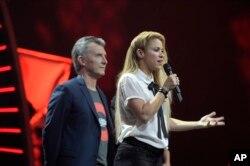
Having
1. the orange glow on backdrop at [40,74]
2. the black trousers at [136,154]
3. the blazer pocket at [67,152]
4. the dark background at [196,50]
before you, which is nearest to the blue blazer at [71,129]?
the blazer pocket at [67,152]

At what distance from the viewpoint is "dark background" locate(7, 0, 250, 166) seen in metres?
3.86

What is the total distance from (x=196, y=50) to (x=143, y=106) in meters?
2.11

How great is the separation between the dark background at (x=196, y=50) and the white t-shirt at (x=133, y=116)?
5.88ft

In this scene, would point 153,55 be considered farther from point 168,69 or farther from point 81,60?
point 81,60

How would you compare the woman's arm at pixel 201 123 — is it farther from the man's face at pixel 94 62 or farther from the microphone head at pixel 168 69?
the man's face at pixel 94 62

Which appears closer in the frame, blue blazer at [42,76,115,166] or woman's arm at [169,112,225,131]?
blue blazer at [42,76,115,166]

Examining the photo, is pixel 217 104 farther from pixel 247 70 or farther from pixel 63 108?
pixel 63 108

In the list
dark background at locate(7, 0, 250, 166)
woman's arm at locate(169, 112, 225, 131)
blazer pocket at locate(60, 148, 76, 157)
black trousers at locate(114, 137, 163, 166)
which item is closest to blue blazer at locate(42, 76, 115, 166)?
blazer pocket at locate(60, 148, 76, 157)

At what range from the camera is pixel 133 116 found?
6.64 ft

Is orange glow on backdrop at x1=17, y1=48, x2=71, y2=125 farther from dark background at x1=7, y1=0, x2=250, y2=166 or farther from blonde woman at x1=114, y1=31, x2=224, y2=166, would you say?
blonde woman at x1=114, y1=31, x2=224, y2=166

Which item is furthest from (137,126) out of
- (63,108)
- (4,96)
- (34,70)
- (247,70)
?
(247,70)

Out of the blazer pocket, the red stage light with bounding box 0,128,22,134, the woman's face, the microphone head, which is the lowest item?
the red stage light with bounding box 0,128,22,134

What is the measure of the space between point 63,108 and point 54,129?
0.09 meters

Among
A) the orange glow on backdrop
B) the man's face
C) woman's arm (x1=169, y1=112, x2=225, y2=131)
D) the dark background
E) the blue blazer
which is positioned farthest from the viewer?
the dark background
